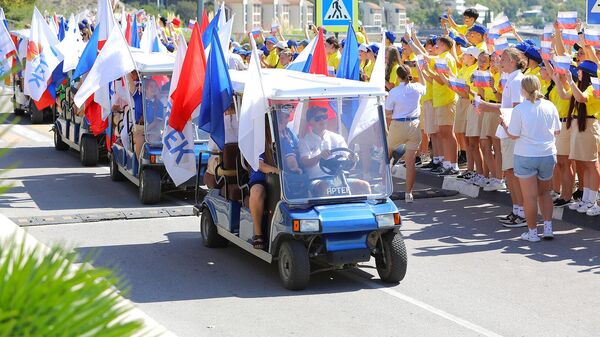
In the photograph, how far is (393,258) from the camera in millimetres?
8914

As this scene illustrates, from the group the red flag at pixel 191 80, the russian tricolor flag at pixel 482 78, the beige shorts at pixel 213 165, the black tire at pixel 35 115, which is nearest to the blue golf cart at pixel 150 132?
the red flag at pixel 191 80

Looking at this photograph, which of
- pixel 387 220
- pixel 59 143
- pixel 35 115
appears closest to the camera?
pixel 387 220

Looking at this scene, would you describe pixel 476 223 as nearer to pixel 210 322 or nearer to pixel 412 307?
pixel 412 307

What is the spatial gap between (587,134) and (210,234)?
175 inches

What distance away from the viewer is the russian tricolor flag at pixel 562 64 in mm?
11411

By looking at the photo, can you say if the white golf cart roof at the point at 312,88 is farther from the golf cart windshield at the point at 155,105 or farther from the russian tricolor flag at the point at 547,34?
the golf cart windshield at the point at 155,105

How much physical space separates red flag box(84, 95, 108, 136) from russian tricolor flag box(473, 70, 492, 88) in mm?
5574

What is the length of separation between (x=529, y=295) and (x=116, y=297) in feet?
21.2

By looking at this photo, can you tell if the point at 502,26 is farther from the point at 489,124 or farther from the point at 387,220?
the point at 387,220

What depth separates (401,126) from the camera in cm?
1327

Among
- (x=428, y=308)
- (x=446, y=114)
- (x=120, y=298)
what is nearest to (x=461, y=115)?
(x=446, y=114)

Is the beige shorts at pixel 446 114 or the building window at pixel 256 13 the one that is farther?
the building window at pixel 256 13

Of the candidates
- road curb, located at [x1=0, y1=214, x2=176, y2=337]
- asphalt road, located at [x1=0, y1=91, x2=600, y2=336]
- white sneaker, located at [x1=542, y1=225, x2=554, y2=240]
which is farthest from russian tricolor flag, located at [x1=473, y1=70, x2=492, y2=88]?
road curb, located at [x1=0, y1=214, x2=176, y2=337]

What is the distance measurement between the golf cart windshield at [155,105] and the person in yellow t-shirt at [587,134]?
17.6 ft
